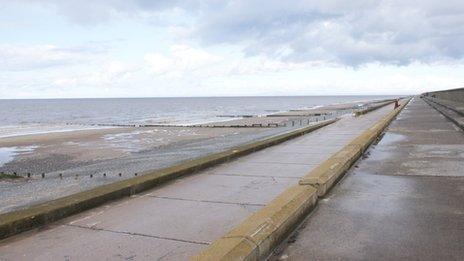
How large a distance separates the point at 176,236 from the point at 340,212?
2.24 meters

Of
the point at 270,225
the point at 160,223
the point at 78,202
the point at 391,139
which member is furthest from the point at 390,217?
the point at 391,139

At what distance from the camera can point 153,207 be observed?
6.35 metres

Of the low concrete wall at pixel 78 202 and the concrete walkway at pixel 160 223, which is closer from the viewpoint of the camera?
the concrete walkway at pixel 160 223

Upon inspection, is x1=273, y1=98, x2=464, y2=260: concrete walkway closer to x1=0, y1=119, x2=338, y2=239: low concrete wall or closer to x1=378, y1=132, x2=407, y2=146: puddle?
x1=0, y1=119, x2=338, y2=239: low concrete wall

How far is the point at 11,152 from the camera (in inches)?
1068

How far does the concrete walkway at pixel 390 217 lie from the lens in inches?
172

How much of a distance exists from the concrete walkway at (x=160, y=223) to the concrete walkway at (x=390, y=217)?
105cm

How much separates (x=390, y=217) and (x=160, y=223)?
9.60 feet

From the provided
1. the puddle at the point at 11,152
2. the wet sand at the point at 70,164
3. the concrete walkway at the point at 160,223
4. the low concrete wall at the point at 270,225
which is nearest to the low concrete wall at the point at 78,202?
the concrete walkway at the point at 160,223

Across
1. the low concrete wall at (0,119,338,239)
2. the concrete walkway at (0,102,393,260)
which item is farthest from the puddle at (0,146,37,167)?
the concrete walkway at (0,102,393,260)

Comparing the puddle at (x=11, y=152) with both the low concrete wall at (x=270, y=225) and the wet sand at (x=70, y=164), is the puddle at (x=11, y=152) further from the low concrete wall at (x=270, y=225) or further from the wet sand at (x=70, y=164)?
the low concrete wall at (x=270, y=225)

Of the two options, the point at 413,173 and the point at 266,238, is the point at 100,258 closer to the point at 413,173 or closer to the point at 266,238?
the point at 266,238

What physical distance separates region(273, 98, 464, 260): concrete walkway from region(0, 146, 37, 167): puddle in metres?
20.1

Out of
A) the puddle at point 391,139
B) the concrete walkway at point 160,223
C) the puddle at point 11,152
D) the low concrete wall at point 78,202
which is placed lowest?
the puddle at point 11,152
